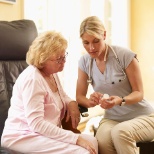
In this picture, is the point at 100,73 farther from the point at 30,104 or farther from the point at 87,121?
the point at 87,121

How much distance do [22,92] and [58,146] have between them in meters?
0.32

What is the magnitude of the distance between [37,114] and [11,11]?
3.67ft

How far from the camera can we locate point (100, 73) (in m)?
1.82

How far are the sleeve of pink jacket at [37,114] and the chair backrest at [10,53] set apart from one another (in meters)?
0.38

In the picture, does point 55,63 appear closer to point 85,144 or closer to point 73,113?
point 73,113

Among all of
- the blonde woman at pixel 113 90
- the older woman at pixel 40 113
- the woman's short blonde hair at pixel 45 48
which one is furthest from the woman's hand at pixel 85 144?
the woman's short blonde hair at pixel 45 48

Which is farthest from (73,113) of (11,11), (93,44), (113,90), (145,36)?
(145,36)

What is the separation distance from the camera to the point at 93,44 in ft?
5.67

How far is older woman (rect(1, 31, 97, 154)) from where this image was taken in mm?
1360

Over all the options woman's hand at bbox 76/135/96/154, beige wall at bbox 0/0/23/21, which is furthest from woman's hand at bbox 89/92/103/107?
beige wall at bbox 0/0/23/21

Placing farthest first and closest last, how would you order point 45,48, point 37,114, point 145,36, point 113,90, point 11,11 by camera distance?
point 145,36, point 11,11, point 113,90, point 45,48, point 37,114

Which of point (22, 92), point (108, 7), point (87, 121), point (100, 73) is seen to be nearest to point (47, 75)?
point (22, 92)

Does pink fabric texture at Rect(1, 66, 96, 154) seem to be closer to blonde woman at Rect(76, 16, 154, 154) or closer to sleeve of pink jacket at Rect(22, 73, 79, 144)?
sleeve of pink jacket at Rect(22, 73, 79, 144)

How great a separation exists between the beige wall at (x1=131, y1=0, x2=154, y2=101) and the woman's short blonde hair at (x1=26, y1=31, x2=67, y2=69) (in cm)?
263
